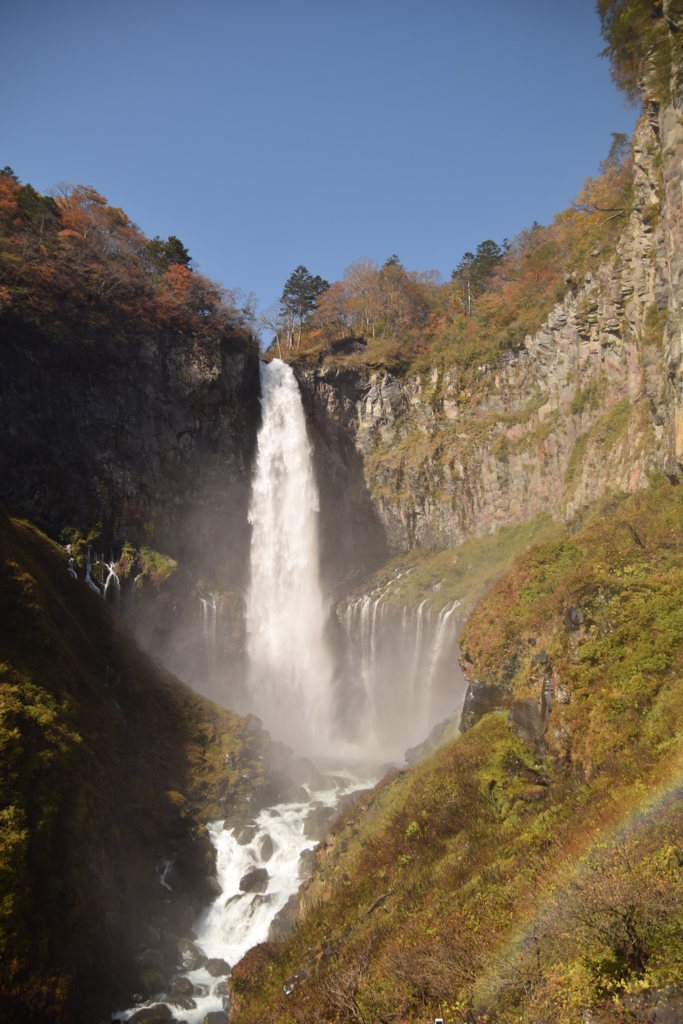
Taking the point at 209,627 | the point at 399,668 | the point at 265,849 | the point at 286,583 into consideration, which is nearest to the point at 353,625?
the point at 399,668

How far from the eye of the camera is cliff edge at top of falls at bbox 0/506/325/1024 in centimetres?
1059

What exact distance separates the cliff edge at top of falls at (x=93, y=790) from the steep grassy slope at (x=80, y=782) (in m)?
0.04

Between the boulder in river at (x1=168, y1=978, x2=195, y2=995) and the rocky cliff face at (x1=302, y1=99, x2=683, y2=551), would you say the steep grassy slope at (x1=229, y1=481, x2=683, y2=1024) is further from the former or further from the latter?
the rocky cliff face at (x1=302, y1=99, x2=683, y2=551)

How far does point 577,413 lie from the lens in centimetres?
2753

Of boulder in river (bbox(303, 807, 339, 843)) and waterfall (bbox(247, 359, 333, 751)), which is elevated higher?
waterfall (bbox(247, 359, 333, 751))

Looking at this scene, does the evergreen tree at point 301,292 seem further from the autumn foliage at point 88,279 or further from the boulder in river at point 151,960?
the boulder in river at point 151,960

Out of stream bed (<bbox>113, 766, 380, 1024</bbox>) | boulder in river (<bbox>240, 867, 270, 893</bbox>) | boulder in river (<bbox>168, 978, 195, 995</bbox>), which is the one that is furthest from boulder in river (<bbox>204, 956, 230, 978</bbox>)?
boulder in river (<bbox>240, 867, 270, 893</bbox>)

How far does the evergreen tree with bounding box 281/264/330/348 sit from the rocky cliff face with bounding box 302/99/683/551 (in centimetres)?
1352

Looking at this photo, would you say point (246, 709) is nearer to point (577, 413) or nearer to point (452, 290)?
point (577, 413)

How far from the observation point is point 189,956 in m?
13.1

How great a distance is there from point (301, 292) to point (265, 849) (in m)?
44.4

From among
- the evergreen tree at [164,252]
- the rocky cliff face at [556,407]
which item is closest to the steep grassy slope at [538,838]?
the rocky cliff face at [556,407]

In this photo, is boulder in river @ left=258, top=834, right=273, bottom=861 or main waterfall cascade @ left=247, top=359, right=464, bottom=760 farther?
main waterfall cascade @ left=247, top=359, right=464, bottom=760

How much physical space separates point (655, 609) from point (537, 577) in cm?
408
